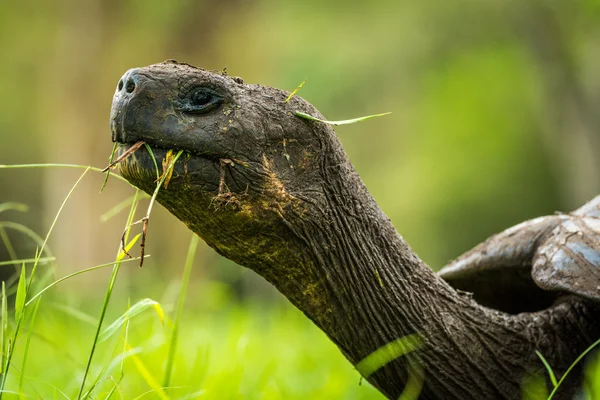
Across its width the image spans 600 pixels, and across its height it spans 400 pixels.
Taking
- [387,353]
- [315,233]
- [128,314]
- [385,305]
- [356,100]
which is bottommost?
[356,100]

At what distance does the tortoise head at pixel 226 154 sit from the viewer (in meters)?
2.05

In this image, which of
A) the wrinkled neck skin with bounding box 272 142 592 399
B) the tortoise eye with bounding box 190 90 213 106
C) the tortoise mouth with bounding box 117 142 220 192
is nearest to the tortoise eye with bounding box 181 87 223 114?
the tortoise eye with bounding box 190 90 213 106

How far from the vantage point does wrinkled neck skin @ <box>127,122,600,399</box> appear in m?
2.18

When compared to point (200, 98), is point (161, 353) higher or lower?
lower

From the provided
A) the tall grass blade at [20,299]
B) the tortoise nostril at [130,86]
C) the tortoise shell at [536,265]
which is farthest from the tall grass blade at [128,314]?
the tortoise shell at [536,265]

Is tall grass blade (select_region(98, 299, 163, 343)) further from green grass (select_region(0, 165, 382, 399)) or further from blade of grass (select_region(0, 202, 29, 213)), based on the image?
blade of grass (select_region(0, 202, 29, 213))

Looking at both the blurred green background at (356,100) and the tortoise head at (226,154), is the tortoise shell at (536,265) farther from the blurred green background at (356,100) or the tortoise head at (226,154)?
the blurred green background at (356,100)

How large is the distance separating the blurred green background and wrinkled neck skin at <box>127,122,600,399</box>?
1.25 meters

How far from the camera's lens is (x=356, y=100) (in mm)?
26375

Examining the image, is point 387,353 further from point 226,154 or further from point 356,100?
point 356,100

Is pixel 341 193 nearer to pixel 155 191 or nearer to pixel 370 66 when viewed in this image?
pixel 155 191

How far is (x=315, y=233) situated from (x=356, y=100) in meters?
24.4

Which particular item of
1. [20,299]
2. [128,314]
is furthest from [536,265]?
[20,299]

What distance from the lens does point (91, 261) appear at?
10.5 m
